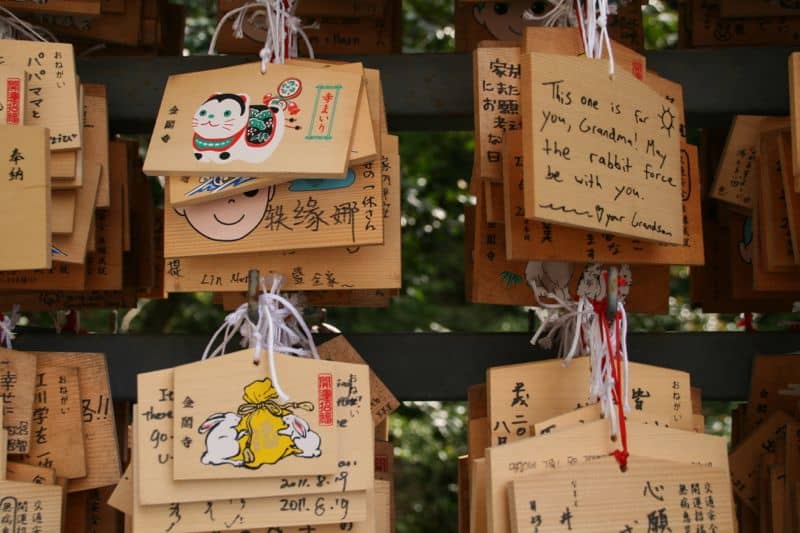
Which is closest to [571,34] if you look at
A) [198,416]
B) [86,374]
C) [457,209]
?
[198,416]

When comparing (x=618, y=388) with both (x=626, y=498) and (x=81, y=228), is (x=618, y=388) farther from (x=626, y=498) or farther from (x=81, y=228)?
(x=81, y=228)

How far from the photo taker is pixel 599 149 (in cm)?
98

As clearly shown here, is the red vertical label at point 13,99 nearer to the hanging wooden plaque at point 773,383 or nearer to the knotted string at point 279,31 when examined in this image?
the knotted string at point 279,31

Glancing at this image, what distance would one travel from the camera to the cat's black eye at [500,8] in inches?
51.6

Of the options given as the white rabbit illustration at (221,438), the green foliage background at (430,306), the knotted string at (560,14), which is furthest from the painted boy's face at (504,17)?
the green foliage background at (430,306)

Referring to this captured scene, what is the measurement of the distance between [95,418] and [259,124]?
1.33 ft

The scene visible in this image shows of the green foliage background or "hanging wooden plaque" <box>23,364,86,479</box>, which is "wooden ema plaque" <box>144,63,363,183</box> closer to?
"hanging wooden plaque" <box>23,364,86,479</box>

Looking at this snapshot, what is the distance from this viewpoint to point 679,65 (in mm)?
1218

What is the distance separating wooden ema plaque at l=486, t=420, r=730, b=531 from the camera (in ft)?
3.13


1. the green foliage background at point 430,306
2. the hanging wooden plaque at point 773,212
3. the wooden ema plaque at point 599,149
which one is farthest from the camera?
the green foliage background at point 430,306

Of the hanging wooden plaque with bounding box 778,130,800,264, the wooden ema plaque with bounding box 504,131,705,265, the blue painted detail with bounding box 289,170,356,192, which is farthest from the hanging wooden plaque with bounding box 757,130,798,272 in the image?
the blue painted detail with bounding box 289,170,356,192

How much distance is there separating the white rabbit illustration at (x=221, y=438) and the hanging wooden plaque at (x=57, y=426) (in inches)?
10.6

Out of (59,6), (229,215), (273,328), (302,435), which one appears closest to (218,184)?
(229,215)

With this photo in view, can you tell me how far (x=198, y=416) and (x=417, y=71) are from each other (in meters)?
0.49
